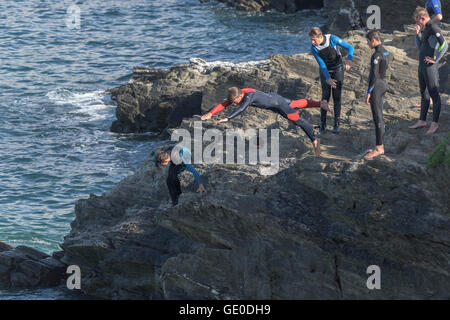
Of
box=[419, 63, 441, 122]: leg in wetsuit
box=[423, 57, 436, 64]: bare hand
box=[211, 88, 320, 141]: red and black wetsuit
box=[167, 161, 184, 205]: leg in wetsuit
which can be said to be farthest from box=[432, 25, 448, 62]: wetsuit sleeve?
box=[167, 161, 184, 205]: leg in wetsuit

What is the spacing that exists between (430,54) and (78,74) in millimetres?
31651

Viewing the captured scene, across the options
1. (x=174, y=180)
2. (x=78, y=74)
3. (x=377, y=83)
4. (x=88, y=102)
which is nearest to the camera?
(x=377, y=83)

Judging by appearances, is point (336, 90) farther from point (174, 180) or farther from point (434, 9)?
point (174, 180)

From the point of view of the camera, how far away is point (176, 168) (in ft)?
54.2

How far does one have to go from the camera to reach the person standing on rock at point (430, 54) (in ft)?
50.6

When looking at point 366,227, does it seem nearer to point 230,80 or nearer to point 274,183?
point 274,183

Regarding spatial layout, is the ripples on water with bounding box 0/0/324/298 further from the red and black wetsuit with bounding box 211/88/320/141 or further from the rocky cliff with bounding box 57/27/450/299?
the red and black wetsuit with bounding box 211/88/320/141

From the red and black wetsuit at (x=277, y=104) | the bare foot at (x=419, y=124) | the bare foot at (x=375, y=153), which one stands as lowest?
the bare foot at (x=375, y=153)

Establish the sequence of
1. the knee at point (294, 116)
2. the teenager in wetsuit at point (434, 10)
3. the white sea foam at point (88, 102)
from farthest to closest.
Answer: the white sea foam at point (88, 102)
the teenager in wetsuit at point (434, 10)
the knee at point (294, 116)

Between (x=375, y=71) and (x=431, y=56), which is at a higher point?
(x=431, y=56)

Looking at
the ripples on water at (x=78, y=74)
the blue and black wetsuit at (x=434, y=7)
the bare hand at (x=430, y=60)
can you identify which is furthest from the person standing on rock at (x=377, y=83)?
the ripples on water at (x=78, y=74)

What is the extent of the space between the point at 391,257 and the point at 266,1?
43747mm

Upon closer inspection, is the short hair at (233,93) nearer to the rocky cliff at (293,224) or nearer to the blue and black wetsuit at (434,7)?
the rocky cliff at (293,224)

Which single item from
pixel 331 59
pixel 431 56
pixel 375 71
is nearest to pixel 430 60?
pixel 431 56
